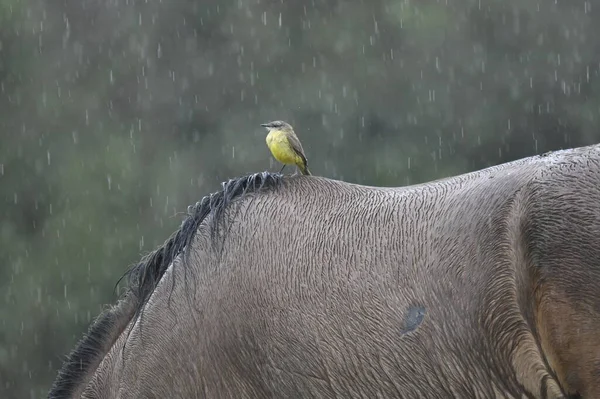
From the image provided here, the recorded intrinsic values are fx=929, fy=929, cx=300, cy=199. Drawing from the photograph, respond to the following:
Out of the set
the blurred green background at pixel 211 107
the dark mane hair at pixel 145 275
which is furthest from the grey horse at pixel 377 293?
the blurred green background at pixel 211 107

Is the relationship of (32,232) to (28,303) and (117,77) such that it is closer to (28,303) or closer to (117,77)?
(28,303)

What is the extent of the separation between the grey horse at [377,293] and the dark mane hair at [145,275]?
1 centimetres

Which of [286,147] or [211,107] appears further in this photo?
[211,107]

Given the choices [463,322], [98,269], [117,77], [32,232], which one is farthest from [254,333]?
[117,77]

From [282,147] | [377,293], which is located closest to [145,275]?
[377,293]

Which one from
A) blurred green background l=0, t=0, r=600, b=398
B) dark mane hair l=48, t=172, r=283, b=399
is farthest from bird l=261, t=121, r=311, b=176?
blurred green background l=0, t=0, r=600, b=398

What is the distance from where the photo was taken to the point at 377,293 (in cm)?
370

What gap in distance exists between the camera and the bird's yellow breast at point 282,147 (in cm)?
520

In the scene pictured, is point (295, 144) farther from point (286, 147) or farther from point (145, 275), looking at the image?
point (145, 275)

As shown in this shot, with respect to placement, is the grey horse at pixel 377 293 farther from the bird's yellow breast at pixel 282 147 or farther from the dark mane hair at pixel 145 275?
the bird's yellow breast at pixel 282 147

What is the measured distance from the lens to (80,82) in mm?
15883

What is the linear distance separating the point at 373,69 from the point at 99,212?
5096 millimetres

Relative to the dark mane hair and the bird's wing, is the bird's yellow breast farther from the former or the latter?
the dark mane hair

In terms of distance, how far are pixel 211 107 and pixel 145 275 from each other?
11.6 meters
